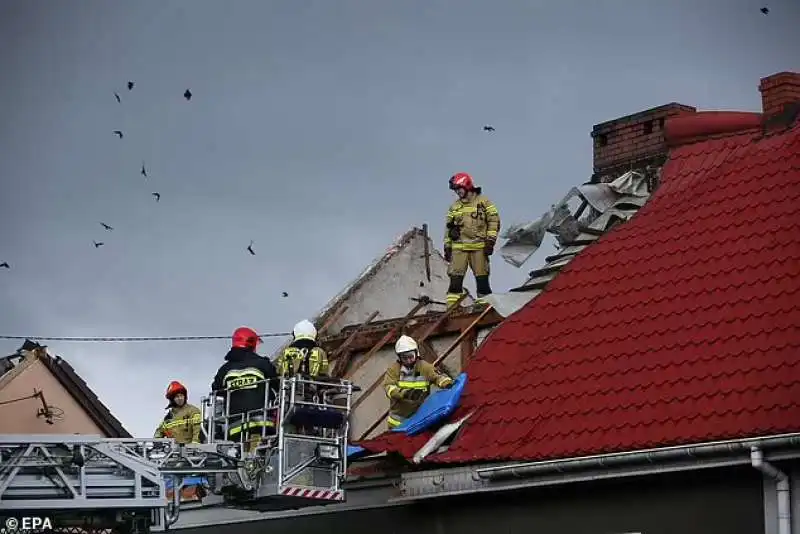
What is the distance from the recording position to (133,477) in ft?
46.8

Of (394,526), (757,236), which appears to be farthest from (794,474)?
(394,526)

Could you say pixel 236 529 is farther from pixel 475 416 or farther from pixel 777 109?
pixel 777 109

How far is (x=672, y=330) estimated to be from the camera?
14391 mm

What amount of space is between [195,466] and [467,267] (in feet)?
18.7

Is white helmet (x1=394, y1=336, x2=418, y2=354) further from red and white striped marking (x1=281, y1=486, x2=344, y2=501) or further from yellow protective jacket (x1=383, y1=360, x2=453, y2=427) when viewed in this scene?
red and white striped marking (x1=281, y1=486, x2=344, y2=501)

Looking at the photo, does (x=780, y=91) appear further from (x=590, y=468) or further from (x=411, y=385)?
(x=590, y=468)

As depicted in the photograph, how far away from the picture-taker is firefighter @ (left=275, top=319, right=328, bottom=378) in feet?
50.2

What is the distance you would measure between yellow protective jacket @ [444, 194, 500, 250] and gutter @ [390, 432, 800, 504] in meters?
4.41

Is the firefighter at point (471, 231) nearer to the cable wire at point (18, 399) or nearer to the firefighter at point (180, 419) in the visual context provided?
the firefighter at point (180, 419)

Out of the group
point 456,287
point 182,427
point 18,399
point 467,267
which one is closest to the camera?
point 182,427

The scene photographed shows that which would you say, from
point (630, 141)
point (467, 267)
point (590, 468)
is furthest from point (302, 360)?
point (630, 141)

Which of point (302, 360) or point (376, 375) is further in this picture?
point (376, 375)

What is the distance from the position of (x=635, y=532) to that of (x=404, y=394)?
3514 mm

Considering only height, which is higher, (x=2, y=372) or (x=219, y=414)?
(x=2, y=372)
